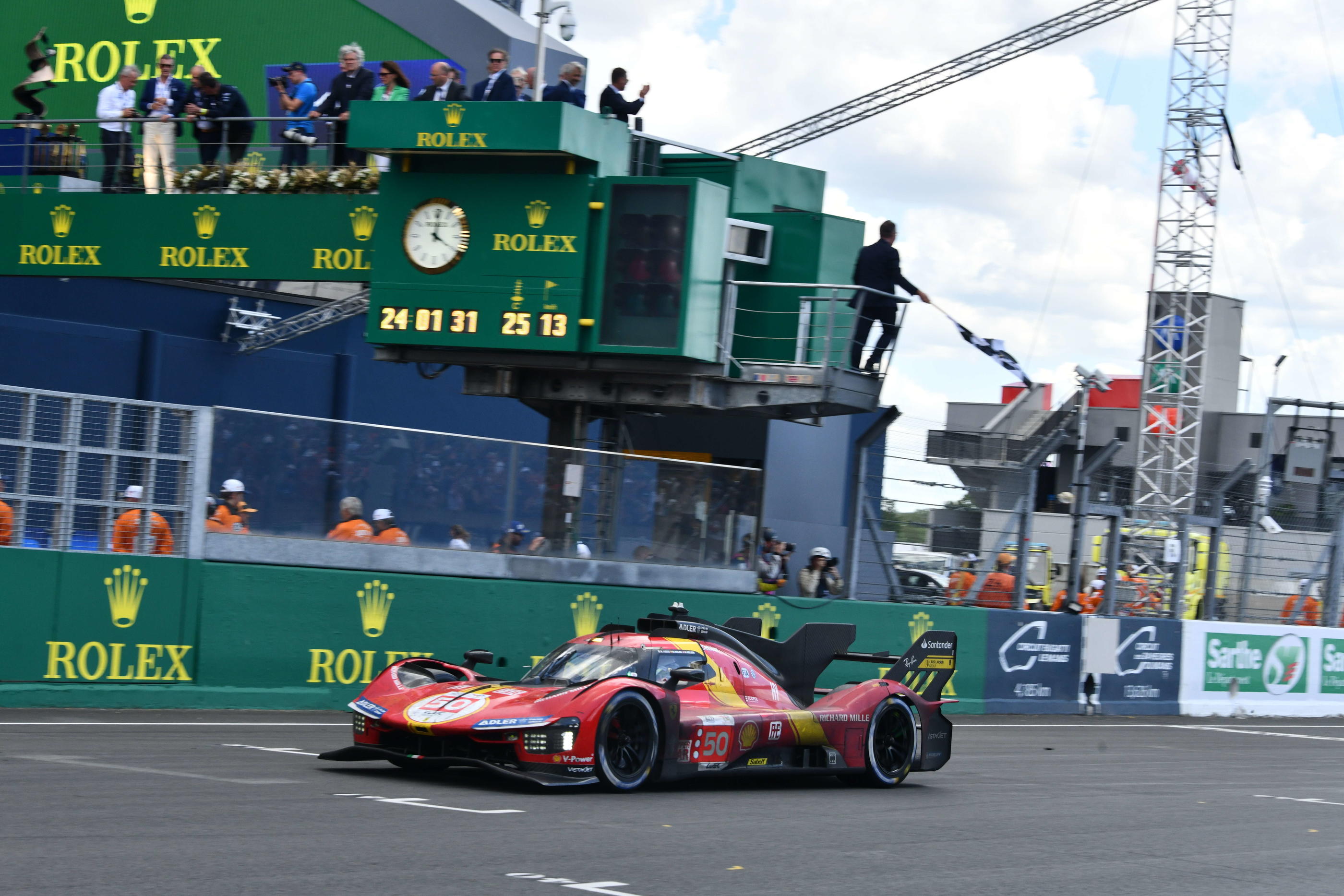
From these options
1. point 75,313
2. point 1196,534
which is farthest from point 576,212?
point 75,313

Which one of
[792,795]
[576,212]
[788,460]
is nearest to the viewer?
[792,795]

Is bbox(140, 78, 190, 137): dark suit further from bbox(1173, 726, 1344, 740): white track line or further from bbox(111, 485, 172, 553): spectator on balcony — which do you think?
bbox(1173, 726, 1344, 740): white track line

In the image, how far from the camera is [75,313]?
2925 centimetres

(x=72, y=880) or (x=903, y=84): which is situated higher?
(x=903, y=84)

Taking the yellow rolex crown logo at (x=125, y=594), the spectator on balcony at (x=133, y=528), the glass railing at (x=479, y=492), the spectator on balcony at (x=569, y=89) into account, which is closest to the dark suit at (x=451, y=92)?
the spectator on balcony at (x=569, y=89)

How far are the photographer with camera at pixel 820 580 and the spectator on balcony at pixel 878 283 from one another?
263cm

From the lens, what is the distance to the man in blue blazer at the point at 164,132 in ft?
73.8

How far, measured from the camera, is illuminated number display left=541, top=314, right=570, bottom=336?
64.6 feet

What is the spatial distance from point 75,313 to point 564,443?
12.1 m

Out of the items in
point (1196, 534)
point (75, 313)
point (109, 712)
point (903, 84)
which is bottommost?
point (109, 712)

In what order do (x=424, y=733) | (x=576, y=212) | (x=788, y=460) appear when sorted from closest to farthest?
(x=424, y=733), (x=576, y=212), (x=788, y=460)

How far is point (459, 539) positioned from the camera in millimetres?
16031

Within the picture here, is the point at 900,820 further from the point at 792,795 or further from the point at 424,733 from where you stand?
the point at 424,733

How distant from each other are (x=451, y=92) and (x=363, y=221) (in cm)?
231
